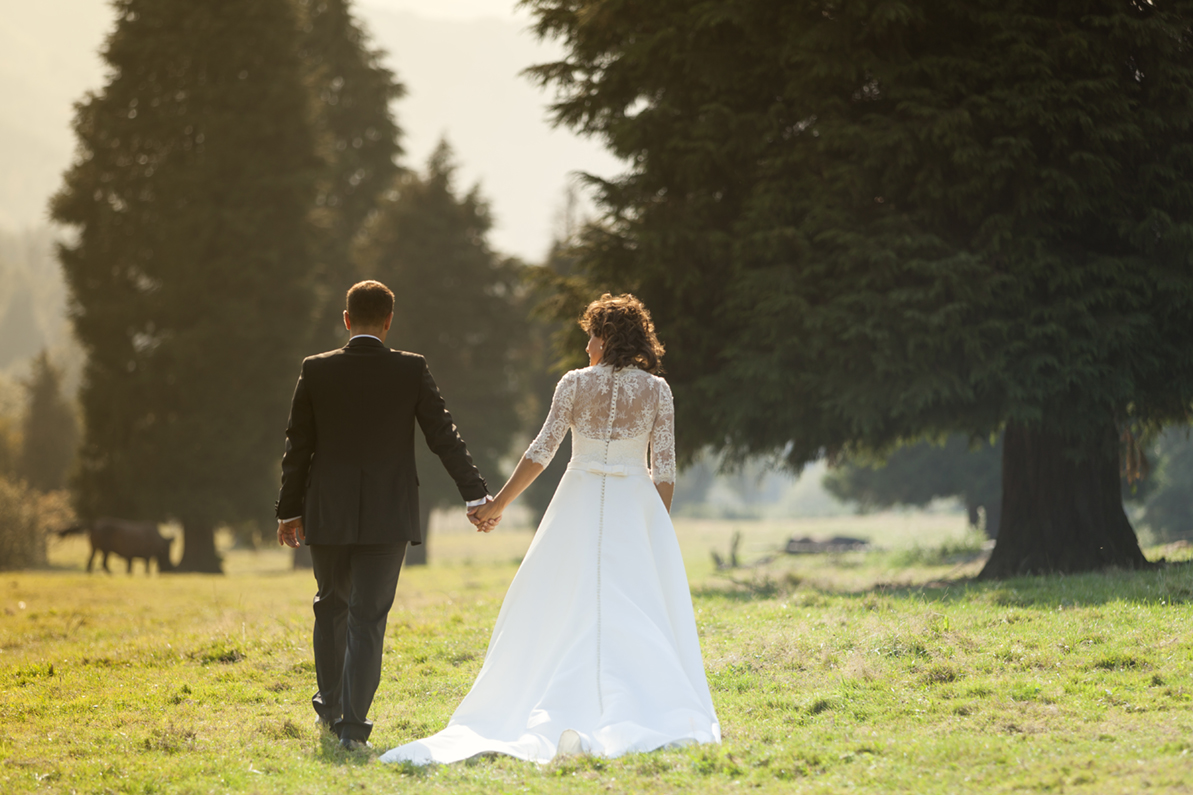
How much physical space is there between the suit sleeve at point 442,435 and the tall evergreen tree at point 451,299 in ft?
83.1

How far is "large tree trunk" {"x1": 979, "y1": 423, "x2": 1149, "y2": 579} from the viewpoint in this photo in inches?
468

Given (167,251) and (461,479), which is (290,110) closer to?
(167,251)

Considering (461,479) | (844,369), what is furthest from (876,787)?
(844,369)

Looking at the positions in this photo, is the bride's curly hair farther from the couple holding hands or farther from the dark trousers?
the dark trousers

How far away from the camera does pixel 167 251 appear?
24.5 metres

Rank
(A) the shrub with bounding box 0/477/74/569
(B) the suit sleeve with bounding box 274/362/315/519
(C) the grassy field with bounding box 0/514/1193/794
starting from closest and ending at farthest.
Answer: (C) the grassy field with bounding box 0/514/1193/794 < (B) the suit sleeve with bounding box 274/362/315/519 < (A) the shrub with bounding box 0/477/74/569

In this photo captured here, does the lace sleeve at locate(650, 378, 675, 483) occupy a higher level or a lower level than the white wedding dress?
higher

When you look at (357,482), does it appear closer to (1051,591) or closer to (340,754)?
(340,754)

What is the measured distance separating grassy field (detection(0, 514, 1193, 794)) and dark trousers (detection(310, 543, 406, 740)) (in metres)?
0.23

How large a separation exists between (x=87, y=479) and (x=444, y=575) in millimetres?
10638

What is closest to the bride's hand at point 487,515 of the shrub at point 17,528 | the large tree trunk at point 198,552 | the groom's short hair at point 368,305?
the groom's short hair at point 368,305

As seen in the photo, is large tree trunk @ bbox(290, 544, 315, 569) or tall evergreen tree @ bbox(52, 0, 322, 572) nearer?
tall evergreen tree @ bbox(52, 0, 322, 572)

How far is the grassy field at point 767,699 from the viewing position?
4.59 metres

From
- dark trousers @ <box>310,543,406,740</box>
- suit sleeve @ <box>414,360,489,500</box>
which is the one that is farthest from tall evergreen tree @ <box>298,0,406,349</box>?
dark trousers @ <box>310,543,406,740</box>
